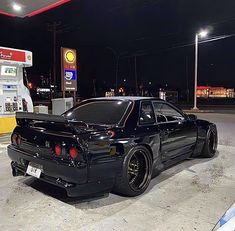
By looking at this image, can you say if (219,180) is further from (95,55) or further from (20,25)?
(95,55)

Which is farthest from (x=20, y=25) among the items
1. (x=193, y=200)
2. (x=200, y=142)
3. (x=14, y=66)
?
(x=193, y=200)

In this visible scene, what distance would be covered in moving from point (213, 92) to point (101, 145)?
71658mm

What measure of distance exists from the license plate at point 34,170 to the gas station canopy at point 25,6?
20.2 ft

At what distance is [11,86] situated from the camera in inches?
375

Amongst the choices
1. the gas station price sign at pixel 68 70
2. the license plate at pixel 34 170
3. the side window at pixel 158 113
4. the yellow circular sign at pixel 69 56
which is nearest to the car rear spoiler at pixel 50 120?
the license plate at pixel 34 170

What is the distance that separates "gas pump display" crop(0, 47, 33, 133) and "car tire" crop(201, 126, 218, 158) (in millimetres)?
6472

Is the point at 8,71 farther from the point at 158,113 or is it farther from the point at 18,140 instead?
the point at 158,113

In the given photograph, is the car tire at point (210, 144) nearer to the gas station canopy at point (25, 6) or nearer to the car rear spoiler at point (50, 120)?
the car rear spoiler at point (50, 120)

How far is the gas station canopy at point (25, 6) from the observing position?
325 inches

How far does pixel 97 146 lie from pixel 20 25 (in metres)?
25.1

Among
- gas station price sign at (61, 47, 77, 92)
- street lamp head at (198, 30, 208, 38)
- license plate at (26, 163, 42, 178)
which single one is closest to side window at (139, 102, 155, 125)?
license plate at (26, 163, 42, 178)

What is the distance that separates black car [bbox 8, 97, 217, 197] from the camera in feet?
11.0

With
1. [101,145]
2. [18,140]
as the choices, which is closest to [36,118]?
[18,140]

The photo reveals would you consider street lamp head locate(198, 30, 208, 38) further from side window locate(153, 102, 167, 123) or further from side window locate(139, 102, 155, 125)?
side window locate(139, 102, 155, 125)
